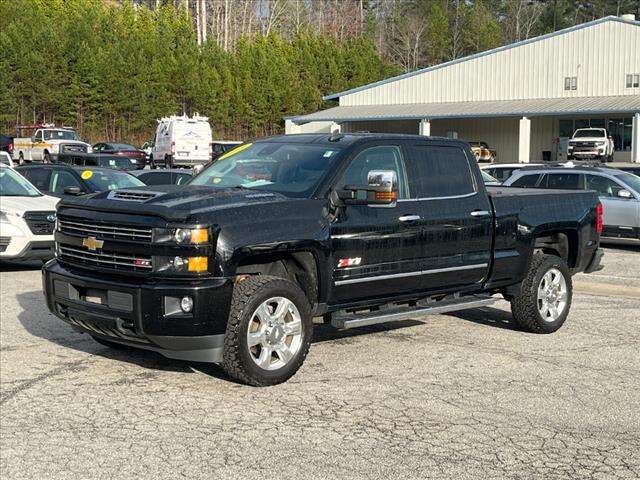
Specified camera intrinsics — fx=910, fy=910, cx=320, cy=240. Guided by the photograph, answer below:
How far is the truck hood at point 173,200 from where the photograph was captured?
21.2 ft

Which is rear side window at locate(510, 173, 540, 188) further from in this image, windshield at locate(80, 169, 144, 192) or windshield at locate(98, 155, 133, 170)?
windshield at locate(98, 155, 133, 170)

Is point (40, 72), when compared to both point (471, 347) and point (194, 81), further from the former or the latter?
point (471, 347)

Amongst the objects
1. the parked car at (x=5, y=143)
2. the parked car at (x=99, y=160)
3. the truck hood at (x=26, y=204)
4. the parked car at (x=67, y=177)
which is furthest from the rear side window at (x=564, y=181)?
the parked car at (x=5, y=143)

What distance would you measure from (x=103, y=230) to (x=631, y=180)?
508 inches

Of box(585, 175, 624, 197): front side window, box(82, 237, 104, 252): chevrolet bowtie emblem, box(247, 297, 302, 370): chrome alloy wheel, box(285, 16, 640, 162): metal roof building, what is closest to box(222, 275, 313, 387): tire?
box(247, 297, 302, 370): chrome alloy wheel

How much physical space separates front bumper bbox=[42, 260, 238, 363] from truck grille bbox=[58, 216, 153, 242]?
310 mm

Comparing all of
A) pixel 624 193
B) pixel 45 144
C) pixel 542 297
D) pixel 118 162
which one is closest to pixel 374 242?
pixel 542 297

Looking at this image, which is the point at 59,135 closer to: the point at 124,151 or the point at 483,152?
the point at 124,151

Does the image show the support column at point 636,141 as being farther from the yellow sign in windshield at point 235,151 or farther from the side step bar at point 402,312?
the yellow sign in windshield at point 235,151

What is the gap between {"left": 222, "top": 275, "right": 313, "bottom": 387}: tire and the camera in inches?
257

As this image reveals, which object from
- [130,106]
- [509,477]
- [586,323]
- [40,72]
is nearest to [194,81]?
[130,106]

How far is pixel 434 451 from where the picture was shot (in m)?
5.38

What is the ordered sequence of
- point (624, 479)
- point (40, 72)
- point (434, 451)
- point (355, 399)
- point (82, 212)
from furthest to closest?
1. point (40, 72)
2. point (82, 212)
3. point (355, 399)
4. point (434, 451)
5. point (624, 479)

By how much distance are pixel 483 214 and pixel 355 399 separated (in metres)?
2.67
